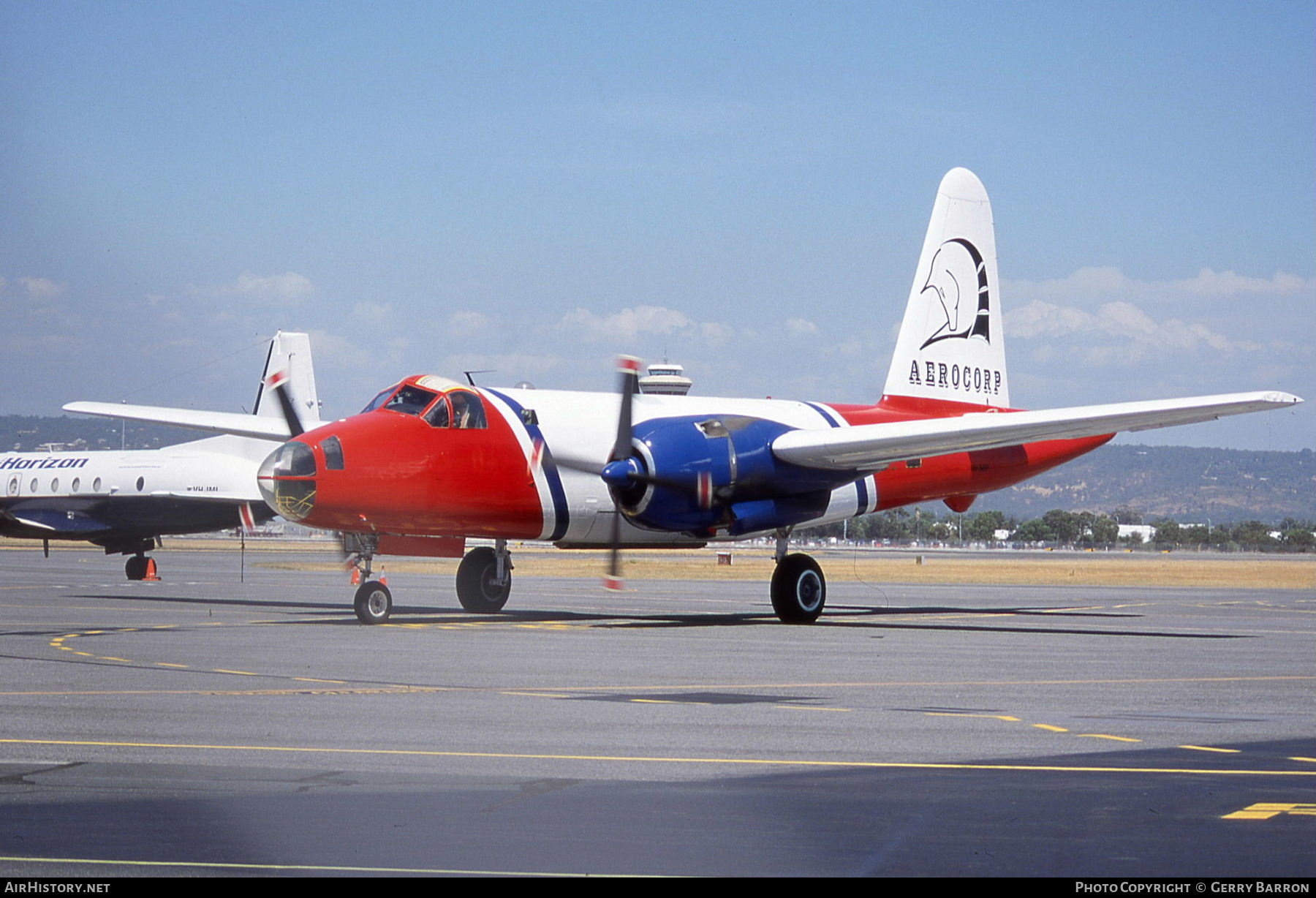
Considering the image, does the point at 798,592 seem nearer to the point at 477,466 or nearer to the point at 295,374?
the point at 477,466

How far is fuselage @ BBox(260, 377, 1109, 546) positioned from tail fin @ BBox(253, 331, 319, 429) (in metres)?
18.1

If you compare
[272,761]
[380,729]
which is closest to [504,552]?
[380,729]

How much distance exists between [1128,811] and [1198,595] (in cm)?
4113

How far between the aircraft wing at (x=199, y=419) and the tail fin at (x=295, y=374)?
5932 mm

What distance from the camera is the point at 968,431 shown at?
86.9 ft

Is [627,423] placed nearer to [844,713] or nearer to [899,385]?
[899,385]

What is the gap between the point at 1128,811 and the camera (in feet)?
28.5

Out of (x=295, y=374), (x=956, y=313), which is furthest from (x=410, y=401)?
(x=295, y=374)

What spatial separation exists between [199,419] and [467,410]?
39.8ft

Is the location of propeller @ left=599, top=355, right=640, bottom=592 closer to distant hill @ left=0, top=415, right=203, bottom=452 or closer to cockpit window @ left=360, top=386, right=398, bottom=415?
cockpit window @ left=360, top=386, right=398, bottom=415

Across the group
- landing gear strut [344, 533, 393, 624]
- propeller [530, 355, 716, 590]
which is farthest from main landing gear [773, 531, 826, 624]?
landing gear strut [344, 533, 393, 624]

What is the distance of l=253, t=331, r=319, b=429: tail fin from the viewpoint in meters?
43.3

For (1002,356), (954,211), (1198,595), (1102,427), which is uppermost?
(954,211)
